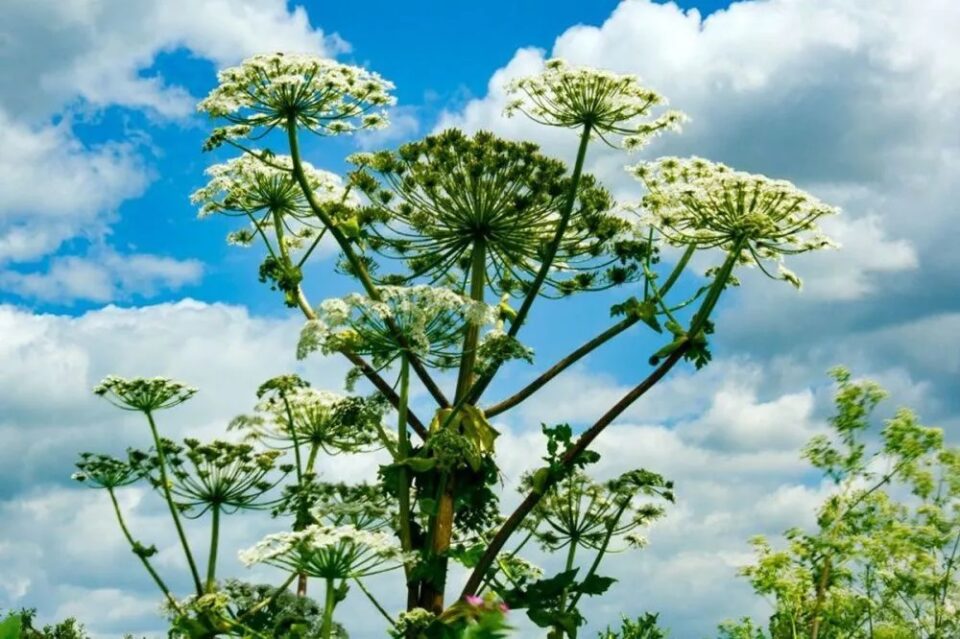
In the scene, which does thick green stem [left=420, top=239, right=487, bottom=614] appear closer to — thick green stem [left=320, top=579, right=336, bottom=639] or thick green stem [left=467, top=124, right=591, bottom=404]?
thick green stem [left=467, top=124, right=591, bottom=404]

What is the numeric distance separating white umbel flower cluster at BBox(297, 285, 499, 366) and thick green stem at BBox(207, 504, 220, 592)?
88.1 inches

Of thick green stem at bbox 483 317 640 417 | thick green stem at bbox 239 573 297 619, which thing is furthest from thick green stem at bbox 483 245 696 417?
thick green stem at bbox 239 573 297 619

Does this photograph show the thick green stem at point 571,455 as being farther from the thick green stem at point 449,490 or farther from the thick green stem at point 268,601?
the thick green stem at point 268,601

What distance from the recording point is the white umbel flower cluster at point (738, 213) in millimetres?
11812

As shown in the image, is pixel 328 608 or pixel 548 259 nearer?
pixel 328 608

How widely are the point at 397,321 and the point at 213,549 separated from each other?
3.14 meters

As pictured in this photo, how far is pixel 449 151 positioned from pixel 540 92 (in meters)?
1.20

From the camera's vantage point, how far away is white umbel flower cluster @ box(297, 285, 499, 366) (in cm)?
1116

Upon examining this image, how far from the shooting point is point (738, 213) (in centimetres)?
1194

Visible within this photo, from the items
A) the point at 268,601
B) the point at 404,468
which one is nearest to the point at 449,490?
the point at 404,468

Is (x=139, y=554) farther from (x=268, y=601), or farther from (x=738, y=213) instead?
(x=738, y=213)

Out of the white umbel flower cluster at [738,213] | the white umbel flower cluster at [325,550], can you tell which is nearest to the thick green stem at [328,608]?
the white umbel flower cluster at [325,550]

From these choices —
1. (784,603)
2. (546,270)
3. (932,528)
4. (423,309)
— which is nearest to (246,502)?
(423,309)

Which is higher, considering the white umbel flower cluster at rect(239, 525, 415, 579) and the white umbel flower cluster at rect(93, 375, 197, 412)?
the white umbel flower cluster at rect(93, 375, 197, 412)
